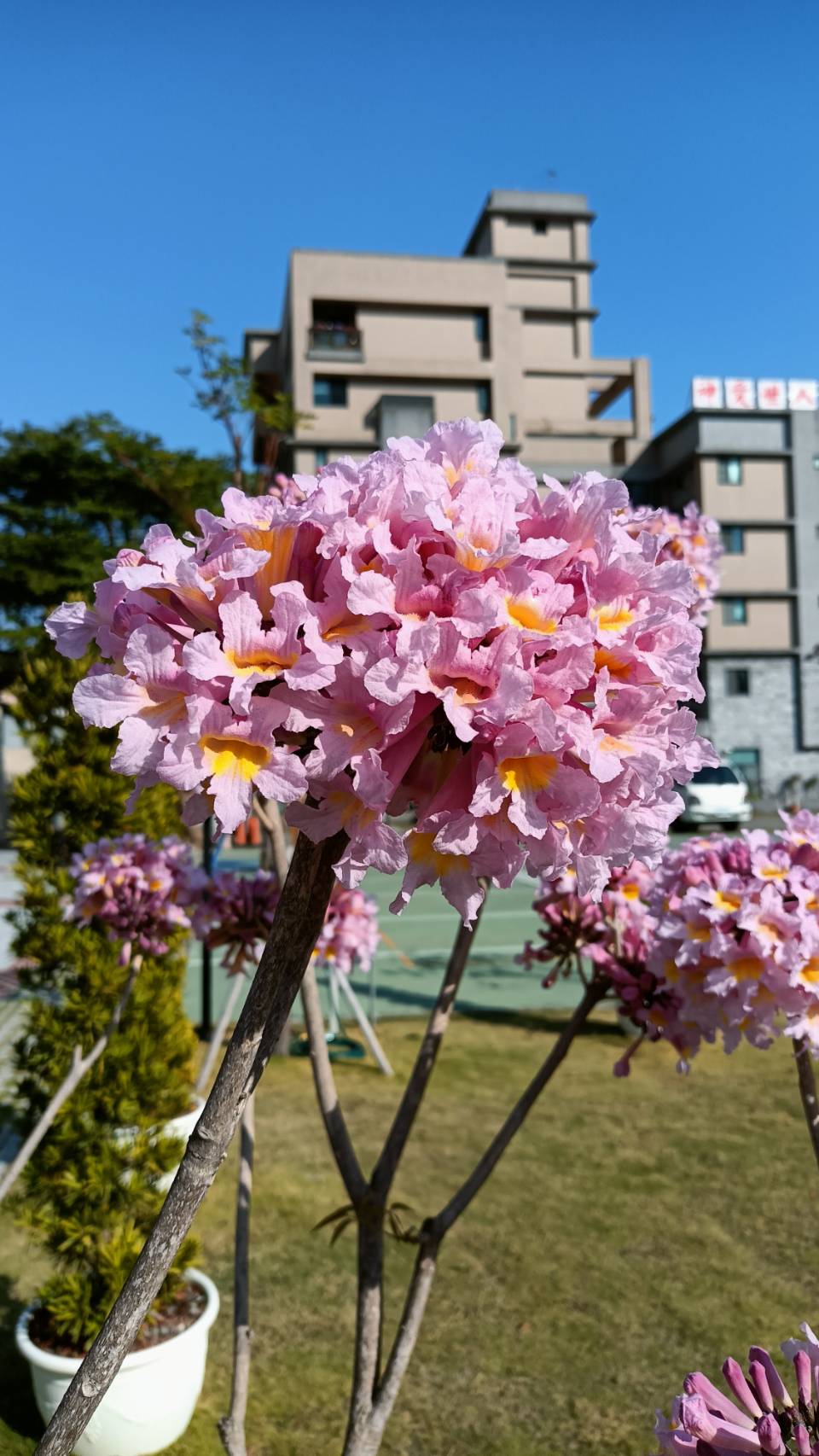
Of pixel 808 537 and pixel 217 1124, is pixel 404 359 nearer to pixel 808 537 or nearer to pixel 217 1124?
pixel 808 537

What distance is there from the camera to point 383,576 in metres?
0.90

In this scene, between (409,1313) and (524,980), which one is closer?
(409,1313)

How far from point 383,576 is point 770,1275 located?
4284 mm

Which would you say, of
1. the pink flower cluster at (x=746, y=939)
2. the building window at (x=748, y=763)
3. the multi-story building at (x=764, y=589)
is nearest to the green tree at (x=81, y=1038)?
the pink flower cluster at (x=746, y=939)

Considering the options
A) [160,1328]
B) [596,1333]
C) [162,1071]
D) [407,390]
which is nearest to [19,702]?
[162,1071]

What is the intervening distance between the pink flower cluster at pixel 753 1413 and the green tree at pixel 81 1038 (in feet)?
8.41

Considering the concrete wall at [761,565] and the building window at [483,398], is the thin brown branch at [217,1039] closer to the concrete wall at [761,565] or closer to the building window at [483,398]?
the concrete wall at [761,565]

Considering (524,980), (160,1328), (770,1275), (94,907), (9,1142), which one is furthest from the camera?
(524,980)

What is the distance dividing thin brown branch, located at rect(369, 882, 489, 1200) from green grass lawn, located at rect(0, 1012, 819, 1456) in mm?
1404

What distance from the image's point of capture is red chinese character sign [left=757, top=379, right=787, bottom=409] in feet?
112

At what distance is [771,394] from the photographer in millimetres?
34438

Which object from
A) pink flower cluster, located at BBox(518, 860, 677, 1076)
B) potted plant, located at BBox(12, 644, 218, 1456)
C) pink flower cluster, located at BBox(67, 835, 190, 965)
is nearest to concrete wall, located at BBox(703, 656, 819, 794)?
potted plant, located at BBox(12, 644, 218, 1456)

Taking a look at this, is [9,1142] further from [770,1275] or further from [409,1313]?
[409,1313]

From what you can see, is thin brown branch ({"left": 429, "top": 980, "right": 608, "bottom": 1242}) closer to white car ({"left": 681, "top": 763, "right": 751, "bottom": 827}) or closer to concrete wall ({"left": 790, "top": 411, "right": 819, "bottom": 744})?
white car ({"left": 681, "top": 763, "right": 751, "bottom": 827})
